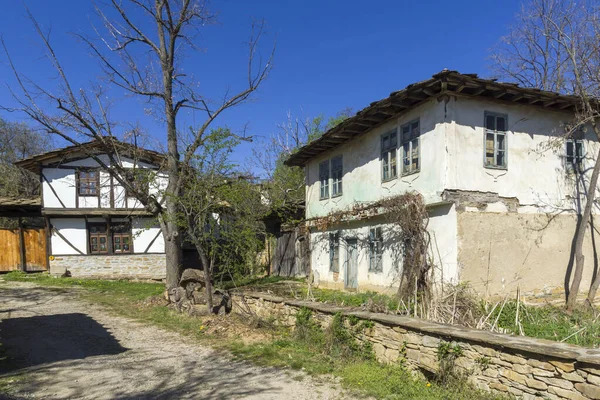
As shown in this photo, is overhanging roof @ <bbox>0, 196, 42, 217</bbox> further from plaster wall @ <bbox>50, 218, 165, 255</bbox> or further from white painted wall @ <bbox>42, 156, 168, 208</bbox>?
plaster wall @ <bbox>50, 218, 165, 255</bbox>

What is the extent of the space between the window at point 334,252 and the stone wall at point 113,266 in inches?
343

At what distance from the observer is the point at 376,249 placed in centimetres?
1103

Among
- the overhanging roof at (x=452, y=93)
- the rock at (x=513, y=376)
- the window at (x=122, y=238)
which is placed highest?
the overhanging roof at (x=452, y=93)

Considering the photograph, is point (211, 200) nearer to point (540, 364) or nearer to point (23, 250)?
point (540, 364)

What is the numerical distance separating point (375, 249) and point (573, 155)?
5.35 meters

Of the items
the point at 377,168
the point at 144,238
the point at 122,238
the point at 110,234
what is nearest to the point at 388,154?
the point at 377,168

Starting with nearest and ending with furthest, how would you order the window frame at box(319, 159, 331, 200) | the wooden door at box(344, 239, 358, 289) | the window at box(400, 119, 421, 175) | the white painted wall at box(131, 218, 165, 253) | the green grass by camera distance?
the green grass < the window at box(400, 119, 421, 175) < the wooden door at box(344, 239, 358, 289) < the window frame at box(319, 159, 331, 200) < the white painted wall at box(131, 218, 165, 253)

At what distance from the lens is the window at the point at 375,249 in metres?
10.8

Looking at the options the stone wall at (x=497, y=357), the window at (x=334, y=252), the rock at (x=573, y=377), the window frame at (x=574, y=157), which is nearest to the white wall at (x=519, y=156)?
the window frame at (x=574, y=157)

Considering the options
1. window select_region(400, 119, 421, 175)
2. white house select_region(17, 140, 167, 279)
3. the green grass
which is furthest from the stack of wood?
white house select_region(17, 140, 167, 279)

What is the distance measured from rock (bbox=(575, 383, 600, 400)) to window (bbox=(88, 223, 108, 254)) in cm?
1774

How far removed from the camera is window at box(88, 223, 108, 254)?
1770 centimetres

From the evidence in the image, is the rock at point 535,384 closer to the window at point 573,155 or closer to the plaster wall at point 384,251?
the plaster wall at point 384,251

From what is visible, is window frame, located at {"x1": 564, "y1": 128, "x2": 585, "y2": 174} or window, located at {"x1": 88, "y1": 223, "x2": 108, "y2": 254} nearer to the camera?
window frame, located at {"x1": 564, "y1": 128, "x2": 585, "y2": 174}
